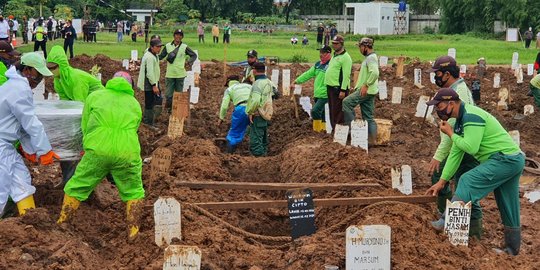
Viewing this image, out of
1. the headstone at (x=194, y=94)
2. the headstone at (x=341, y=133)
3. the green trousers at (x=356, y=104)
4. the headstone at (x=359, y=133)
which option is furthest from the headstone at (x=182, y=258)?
the headstone at (x=194, y=94)

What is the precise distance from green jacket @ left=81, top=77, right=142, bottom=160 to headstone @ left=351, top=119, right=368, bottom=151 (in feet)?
13.6

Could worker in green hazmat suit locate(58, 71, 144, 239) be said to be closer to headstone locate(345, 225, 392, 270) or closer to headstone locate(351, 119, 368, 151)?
headstone locate(345, 225, 392, 270)

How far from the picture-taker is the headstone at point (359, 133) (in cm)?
1095

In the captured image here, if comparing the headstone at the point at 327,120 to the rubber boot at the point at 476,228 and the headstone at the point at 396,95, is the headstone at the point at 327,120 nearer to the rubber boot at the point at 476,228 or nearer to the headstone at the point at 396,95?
the headstone at the point at 396,95

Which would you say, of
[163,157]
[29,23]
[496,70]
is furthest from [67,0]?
[163,157]

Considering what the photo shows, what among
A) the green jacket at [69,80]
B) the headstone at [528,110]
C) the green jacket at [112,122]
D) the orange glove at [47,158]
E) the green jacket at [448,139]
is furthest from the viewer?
the headstone at [528,110]

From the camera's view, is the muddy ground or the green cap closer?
the muddy ground

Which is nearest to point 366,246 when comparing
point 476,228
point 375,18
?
point 476,228

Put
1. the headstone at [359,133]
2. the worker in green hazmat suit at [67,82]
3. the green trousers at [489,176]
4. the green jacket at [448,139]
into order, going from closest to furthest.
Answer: the green trousers at [489,176], the green jacket at [448,139], the worker in green hazmat suit at [67,82], the headstone at [359,133]

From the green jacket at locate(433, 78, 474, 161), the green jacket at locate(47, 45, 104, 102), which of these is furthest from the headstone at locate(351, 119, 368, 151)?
the green jacket at locate(47, 45, 104, 102)

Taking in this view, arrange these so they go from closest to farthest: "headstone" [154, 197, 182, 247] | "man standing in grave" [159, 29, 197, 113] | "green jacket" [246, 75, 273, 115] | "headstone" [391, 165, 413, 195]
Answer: "headstone" [154, 197, 182, 247] < "headstone" [391, 165, 413, 195] < "green jacket" [246, 75, 273, 115] < "man standing in grave" [159, 29, 197, 113]

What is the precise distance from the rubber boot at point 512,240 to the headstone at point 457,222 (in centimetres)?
97

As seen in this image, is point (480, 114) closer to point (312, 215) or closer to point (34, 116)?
point (312, 215)

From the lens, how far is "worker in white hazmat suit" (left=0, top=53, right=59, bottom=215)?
7422 mm
